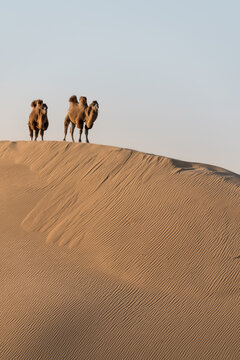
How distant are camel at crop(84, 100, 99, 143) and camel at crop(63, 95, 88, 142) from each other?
0.32 metres

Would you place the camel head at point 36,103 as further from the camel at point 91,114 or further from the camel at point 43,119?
the camel at point 91,114

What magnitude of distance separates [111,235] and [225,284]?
3435mm

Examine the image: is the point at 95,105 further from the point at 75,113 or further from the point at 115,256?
the point at 115,256

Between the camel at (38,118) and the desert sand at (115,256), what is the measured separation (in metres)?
1.08

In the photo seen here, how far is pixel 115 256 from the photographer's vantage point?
54.1 ft

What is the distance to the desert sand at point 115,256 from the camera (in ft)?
45.1

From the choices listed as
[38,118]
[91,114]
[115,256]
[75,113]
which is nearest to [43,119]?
[38,118]

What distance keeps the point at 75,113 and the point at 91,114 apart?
108cm

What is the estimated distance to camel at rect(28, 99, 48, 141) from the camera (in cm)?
2242

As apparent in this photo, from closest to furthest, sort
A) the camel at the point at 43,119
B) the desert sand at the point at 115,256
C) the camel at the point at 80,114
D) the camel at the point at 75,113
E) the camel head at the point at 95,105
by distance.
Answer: the desert sand at the point at 115,256, the camel head at the point at 95,105, the camel at the point at 80,114, the camel at the point at 75,113, the camel at the point at 43,119

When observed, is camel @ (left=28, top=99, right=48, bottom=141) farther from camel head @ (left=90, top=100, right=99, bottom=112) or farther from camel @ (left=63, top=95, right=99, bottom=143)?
camel head @ (left=90, top=100, right=99, bottom=112)

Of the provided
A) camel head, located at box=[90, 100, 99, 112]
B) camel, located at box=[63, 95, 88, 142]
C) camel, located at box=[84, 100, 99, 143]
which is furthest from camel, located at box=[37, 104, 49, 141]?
camel head, located at box=[90, 100, 99, 112]

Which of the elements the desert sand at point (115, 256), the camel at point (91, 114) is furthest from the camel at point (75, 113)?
the desert sand at point (115, 256)

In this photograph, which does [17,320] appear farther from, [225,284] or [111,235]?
[225,284]
